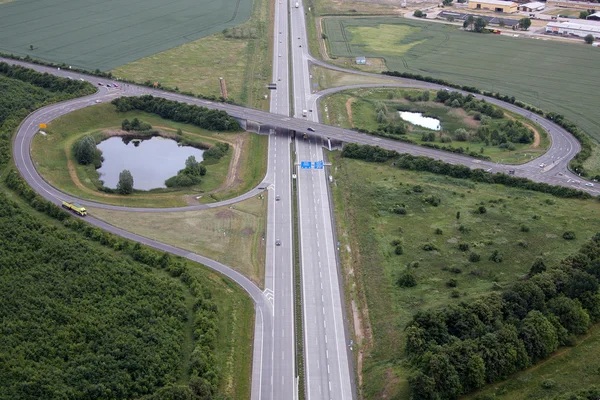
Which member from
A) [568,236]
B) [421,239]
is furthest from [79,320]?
[568,236]

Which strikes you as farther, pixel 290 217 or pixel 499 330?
pixel 290 217

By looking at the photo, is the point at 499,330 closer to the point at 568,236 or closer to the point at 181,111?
the point at 568,236

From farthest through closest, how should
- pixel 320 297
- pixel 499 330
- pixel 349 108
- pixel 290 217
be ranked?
1. pixel 349 108
2. pixel 290 217
3. pixel 320 297
4. pixel 499 330

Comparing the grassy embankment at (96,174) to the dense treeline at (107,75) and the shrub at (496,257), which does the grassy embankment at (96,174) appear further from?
the shrub at (496,257)

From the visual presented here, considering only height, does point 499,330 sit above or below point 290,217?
above

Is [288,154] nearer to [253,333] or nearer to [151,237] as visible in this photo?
[151,237]

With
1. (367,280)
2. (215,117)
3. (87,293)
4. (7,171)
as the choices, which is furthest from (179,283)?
(215,117)

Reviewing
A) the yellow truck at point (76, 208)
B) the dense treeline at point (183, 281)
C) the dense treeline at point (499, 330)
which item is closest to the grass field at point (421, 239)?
the dense treeline at point (499, 330)
